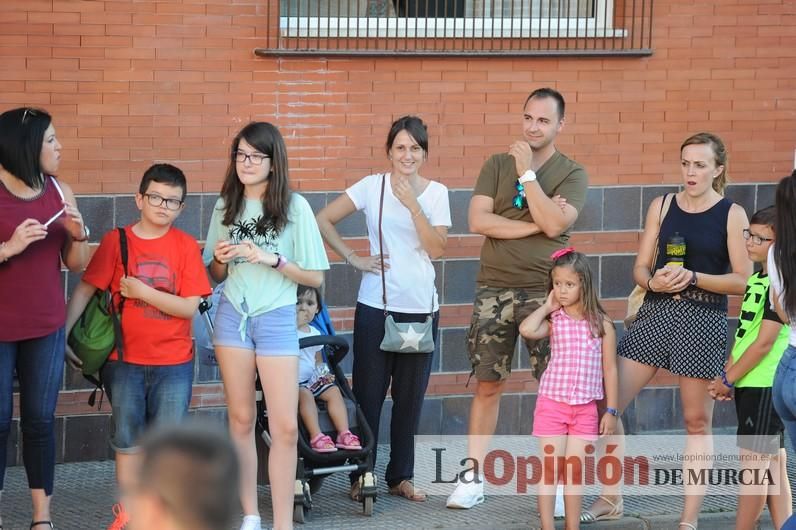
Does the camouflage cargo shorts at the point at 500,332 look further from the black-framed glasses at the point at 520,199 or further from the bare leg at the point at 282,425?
the bare leg at the point at 282,425

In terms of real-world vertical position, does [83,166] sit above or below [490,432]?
above

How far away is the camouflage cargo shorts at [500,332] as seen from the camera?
252 inches

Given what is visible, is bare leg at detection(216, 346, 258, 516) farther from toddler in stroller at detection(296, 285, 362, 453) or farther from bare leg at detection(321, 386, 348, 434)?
bare leg at detection(321, 386, 348, 434)

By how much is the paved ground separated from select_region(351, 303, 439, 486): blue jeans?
0.25 meters

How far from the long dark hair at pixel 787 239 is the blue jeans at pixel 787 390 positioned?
0.60 feet

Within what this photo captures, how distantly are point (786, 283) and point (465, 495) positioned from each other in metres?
2.44

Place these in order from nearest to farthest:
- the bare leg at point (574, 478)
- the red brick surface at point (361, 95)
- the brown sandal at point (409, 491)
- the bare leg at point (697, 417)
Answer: the bare leg at point (574, 478), the bare leg at point (697, 417), the brown sandal at point (409, 491), the red brick surface at point (361, 95)

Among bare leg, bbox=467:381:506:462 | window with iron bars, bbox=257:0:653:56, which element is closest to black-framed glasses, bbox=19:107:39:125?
window with iron bars, bbox=257:0:653:56

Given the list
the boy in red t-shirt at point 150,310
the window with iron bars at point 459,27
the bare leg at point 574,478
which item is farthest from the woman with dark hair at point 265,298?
the window with iron bars at point 459,27

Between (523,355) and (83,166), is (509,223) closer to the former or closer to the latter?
(523,355)

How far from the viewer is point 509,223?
638cm

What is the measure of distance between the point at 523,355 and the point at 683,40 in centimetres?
243

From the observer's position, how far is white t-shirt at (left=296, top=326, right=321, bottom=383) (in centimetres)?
638

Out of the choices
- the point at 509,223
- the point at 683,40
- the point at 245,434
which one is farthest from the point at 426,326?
the point at 683,40
